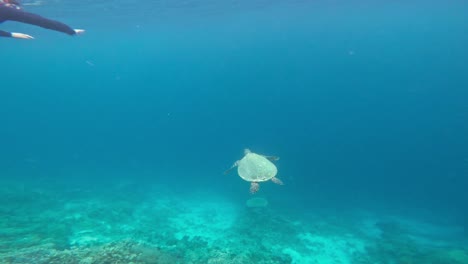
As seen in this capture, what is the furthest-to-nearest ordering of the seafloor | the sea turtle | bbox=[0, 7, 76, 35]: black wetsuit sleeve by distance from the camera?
the seafloor, the sea turtle, bbox=[0, 7, 76, 35]: black wetsuit sleeve

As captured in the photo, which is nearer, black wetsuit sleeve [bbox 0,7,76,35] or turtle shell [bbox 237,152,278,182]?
black wetsuit sleeve [bbox 0,7,76,35]

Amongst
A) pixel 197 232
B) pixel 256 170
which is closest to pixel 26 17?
pixel 256 170

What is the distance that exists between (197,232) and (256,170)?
6729 millimetres

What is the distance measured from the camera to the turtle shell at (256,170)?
8906 mm

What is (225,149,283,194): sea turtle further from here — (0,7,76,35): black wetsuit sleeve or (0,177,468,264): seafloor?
(0,7,76,35): black wetsuit sleeve

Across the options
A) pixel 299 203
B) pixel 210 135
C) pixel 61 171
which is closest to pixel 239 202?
pixel 299 203

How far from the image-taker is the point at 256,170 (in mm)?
9000

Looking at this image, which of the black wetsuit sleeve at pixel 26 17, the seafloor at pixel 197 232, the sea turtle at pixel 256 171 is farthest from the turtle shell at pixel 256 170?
the black wetsuit sleeve at pixel 26 17

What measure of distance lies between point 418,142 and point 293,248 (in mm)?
50508

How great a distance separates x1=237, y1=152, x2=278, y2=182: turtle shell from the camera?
29.2 feet

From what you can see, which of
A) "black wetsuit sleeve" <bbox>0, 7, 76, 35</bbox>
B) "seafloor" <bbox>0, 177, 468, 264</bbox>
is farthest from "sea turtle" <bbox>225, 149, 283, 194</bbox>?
"black wetsuit sleeve" <bbox>0, 7, 76, 35</bbox>

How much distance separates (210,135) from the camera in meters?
73.8

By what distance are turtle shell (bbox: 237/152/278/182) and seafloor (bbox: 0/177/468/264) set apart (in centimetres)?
346

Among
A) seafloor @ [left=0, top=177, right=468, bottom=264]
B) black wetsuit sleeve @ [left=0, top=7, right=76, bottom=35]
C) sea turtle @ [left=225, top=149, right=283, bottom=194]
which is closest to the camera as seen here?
black wetsuit sleeve @ [left=0, top=7, right=76, bottom=35]
